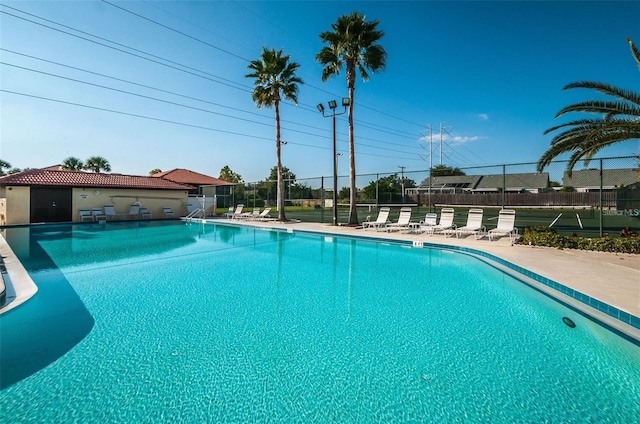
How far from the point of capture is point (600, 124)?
316 inches

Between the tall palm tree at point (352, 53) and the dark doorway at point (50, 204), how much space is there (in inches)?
618

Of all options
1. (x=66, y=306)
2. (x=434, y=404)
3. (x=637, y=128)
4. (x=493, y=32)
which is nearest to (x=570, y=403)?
(x=434, y=404)

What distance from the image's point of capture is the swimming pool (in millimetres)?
2365

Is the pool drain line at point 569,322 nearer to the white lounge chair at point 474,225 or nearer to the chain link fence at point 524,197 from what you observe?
the chain link fence at point 524,197

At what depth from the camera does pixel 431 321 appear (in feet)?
13.3

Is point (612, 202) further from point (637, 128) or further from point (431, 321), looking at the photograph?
point (431, 321)

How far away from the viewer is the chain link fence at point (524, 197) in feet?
31.2

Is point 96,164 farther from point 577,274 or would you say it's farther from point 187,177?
point 577,274

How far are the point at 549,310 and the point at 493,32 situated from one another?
40.1 ft

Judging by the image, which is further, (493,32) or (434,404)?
(493,32)

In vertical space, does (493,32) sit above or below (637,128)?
above

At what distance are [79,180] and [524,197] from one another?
23.5 meters

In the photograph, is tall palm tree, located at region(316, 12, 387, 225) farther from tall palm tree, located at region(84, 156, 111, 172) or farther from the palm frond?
tall palm tree, located at region(84, 156, 111, 172)

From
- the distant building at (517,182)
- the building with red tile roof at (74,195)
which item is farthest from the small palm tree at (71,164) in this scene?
the distant building at (517,182)
